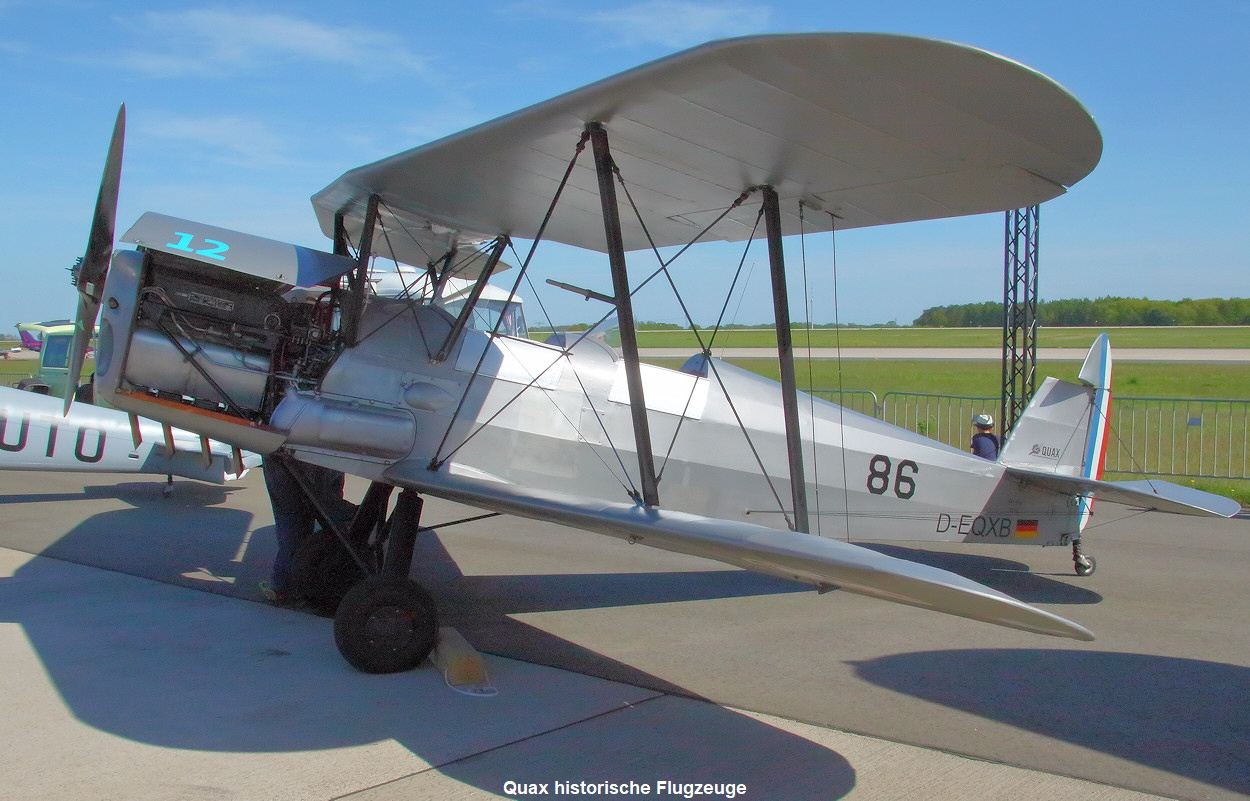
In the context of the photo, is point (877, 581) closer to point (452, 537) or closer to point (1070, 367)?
point (452, 537)

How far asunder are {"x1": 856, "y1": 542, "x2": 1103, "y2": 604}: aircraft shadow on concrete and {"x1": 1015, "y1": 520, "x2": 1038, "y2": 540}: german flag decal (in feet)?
1.31

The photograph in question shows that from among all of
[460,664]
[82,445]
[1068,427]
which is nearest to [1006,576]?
[1068,427]

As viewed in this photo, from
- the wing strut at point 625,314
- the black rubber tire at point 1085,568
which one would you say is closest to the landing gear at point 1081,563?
the black rubber tire at point 1085,568

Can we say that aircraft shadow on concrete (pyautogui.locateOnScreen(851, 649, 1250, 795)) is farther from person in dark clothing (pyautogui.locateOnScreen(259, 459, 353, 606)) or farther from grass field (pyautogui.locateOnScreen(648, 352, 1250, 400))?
grass field (pyautogui.locateOnScreen(648, 352, 1250, 400))

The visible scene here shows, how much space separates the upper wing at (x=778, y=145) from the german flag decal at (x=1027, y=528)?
8.35ft

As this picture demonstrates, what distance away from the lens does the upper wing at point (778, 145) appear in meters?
3.33

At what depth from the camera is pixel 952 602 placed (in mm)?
3104

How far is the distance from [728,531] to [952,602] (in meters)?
0.94

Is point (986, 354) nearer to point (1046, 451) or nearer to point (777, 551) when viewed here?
point (1046, 451)

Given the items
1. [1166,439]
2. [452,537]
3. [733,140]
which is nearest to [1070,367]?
[1166,439]

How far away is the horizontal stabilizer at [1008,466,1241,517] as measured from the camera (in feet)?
18.9

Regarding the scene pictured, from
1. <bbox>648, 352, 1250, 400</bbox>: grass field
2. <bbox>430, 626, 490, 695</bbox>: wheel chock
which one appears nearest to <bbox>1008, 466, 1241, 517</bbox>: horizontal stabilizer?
<bbox>430, 626, 490, 695</bbox>: wheel chock

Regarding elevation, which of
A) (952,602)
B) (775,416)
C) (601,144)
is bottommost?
(952,602)

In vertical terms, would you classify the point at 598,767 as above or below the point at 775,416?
below
